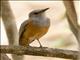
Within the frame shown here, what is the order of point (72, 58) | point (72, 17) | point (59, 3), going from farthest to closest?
point (59, 3)
point (72, 17)
point (72, 58)

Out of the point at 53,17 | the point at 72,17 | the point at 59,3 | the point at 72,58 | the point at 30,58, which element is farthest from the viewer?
the point at 53,17

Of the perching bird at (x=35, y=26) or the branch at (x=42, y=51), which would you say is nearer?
the branch at (x=42, y=51)

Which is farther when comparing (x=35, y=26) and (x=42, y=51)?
(x=35, y=26)

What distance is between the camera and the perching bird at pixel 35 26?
2.28 meters

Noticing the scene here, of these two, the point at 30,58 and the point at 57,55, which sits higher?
the point at 57,55

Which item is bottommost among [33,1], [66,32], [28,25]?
[66,32]

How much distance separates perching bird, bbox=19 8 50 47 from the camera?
228 cm

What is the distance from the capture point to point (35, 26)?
230 centimetres

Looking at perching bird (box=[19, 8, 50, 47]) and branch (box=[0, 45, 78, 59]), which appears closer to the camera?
branch (box=[0, 45, 78, 59])

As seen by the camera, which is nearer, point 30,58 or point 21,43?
point 21,43

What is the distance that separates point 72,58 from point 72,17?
1.26 ft

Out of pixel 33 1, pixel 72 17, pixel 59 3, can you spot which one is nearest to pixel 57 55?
pixel 72 17

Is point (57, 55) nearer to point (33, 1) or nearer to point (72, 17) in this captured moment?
point (72, 17)

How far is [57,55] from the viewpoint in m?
1.93
